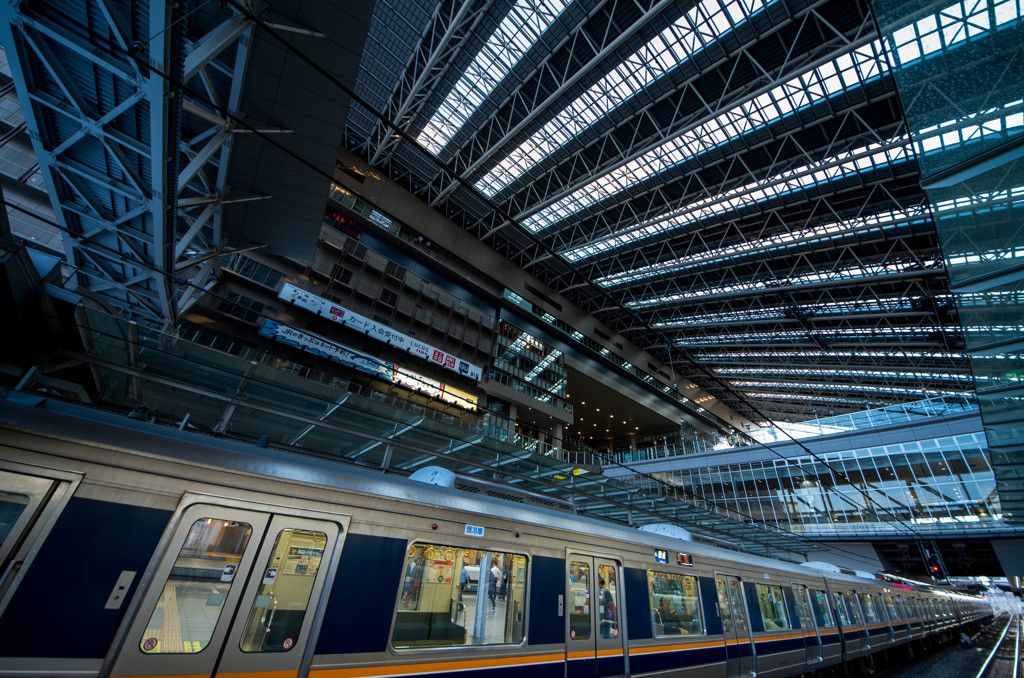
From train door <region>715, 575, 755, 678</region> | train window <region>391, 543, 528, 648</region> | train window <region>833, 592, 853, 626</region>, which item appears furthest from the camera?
train window <region>833, 592, 853, 626</region>

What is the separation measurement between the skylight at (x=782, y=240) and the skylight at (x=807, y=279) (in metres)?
3.33

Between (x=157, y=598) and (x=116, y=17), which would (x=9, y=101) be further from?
(x=157, y=598)

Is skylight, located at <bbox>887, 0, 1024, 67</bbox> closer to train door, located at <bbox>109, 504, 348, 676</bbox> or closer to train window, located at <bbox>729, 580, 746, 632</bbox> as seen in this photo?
train door, located at <bbox>109, 504, 348, 676</bbox>

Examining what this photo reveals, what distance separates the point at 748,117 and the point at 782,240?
460 inches

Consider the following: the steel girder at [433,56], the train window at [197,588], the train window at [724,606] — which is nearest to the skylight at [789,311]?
the steel girder at [433,56]

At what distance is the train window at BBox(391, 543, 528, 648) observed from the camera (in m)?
3.92

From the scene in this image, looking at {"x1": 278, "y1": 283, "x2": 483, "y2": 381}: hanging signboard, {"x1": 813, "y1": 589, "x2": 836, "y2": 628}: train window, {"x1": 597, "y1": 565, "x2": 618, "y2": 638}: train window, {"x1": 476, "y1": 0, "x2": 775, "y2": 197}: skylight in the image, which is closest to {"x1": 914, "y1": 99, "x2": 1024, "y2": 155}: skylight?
{"x1": 597, "y1": 565, "x2": 618, "y2": 638}: train window

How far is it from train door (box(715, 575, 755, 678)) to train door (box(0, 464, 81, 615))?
9.25 m

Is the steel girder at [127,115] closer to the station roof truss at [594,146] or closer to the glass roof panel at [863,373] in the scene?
the station roof truss at [594,146]

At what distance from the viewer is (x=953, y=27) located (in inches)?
121

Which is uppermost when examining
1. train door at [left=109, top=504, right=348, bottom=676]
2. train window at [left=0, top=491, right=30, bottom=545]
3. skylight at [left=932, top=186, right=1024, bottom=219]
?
skylight at [left=932, top=186, right=1024, bottom=219]

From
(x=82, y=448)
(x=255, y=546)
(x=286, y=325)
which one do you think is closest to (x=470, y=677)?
(x=255, y=546)

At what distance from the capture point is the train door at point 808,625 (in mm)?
9609

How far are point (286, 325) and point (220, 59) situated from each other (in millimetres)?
18793
